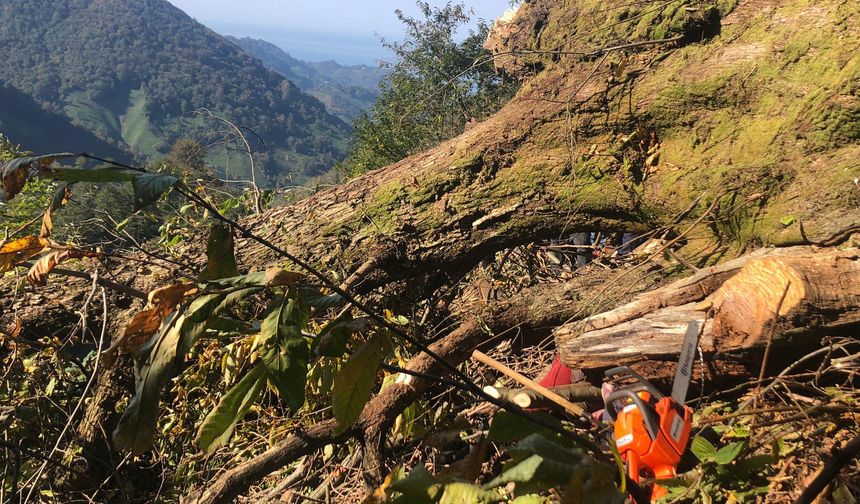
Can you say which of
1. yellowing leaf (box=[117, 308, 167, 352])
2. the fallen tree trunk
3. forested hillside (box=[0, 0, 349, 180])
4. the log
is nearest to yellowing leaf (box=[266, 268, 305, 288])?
yellowing leaf (box=[117, 308, 167, 352])

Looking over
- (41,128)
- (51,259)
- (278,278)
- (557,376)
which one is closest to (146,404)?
(278,278)

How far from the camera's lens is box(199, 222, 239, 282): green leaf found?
0.98 metres

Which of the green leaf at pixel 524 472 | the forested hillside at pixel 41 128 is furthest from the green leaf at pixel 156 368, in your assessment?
the forested hillside at pixel 41 128

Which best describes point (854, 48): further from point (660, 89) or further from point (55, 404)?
point (55, 404)

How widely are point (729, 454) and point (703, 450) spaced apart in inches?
2.8

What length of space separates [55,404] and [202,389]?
2.41ft

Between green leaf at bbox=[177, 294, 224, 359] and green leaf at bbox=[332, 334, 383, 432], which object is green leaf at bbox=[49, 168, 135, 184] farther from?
green leaf at bbox=[332, 334, 383, 432]

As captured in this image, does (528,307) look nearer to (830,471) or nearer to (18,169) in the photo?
(830,471)

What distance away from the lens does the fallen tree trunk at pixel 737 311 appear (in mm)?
1465

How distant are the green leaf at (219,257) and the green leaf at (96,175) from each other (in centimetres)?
20

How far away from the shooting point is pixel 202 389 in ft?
8.91

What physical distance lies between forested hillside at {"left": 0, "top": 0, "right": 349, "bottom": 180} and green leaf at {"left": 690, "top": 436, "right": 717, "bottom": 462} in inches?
3270

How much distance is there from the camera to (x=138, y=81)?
362ft

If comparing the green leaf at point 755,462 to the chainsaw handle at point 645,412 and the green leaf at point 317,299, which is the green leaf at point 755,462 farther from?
the green leaf at point 317,299
